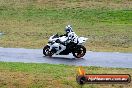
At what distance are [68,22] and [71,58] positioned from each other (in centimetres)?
1331

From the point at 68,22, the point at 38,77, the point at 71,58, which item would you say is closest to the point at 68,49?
the point at 71,58

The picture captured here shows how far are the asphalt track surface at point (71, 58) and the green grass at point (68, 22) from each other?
5.37 feet

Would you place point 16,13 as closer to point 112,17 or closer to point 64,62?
point 112,17

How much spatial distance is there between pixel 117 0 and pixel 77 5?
4.36 metres

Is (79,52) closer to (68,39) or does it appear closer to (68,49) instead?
(68,49)

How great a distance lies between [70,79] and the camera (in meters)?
14.2

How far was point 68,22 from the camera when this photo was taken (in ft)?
111

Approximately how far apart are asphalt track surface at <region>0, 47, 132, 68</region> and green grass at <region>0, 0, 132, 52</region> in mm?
1637

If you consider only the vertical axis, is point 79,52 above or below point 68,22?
above

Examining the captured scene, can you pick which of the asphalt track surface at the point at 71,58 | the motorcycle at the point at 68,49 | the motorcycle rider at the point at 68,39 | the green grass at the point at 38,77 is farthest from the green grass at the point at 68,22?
the green grass at the point at 38,77

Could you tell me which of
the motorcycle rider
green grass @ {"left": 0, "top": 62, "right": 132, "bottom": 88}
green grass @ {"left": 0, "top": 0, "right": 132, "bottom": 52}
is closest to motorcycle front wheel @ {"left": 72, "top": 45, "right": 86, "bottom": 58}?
the motorcycle rider

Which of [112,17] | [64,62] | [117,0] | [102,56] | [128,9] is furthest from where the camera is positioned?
[117,0]

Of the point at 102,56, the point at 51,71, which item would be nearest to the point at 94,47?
the point at 102,56

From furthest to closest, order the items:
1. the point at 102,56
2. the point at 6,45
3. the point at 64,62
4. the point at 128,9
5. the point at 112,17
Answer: the point at 128,9, the point at 112,17, the point at 6,45, the point at 102,56, the point at 64,62
